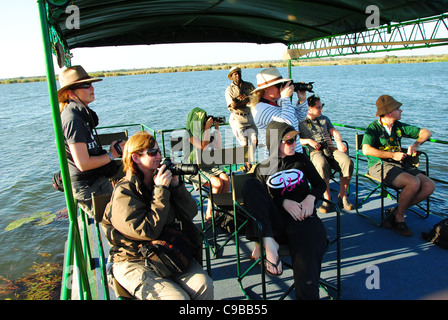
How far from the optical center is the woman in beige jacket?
209 cm

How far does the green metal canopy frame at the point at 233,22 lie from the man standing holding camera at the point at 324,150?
1334 mm

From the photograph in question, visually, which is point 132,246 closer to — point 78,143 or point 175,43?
point 78,143

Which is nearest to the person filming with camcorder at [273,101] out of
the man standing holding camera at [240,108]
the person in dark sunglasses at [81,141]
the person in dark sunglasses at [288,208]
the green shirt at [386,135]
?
the person in dark sunglasses at [288,208]

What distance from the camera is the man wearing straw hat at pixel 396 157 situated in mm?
3627

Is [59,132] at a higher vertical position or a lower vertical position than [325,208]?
higher

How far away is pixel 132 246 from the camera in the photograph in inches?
86.5

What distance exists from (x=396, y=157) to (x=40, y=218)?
30.6ft

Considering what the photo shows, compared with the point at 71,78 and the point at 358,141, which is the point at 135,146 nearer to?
the point at 71,78

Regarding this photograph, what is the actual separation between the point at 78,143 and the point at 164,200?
3.03 ft

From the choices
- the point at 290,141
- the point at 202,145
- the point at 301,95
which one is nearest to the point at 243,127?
the point at 301,95

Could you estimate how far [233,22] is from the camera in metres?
5.38

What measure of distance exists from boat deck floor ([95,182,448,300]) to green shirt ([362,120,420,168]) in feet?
3.14

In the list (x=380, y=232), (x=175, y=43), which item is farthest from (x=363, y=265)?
(x=175, y=43)
